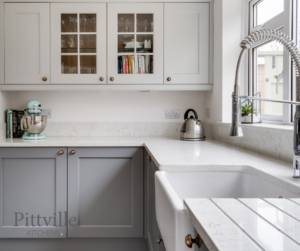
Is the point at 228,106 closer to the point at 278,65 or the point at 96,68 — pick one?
the point at 278,65

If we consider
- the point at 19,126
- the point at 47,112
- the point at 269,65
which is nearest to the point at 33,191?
the point at 19,126

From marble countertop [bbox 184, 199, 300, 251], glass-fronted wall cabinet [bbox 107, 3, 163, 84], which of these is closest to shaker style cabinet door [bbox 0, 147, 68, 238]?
glass-fronted wall cabinet [bbox 107, 3, 163, 84]

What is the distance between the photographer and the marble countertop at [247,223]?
1.58 ft

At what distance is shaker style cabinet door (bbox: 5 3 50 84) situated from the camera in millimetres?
2449

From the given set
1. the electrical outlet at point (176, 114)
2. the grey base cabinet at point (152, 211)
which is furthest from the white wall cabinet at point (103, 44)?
the grey base cabinet at point (152, 211)


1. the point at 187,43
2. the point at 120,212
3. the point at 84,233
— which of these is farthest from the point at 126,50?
the point at 84,233

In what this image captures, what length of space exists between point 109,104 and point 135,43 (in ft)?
2.11

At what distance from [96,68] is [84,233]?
4.35 feet

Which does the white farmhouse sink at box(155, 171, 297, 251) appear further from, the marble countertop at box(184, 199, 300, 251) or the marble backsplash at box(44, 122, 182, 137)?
the marble backsplash at box(44, 122, 182, 137)

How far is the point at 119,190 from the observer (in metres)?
2.23

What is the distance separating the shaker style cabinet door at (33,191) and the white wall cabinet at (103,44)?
647 mm

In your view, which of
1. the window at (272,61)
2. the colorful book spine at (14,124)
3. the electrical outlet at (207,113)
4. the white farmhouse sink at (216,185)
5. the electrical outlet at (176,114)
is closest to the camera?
the white farmhouse sink at (216,185)

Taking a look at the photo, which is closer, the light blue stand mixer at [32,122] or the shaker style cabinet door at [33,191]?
the shaker style cabinet door at [33,191]

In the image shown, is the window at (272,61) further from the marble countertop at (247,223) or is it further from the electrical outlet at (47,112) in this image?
the electrical outlet at (47,112)
